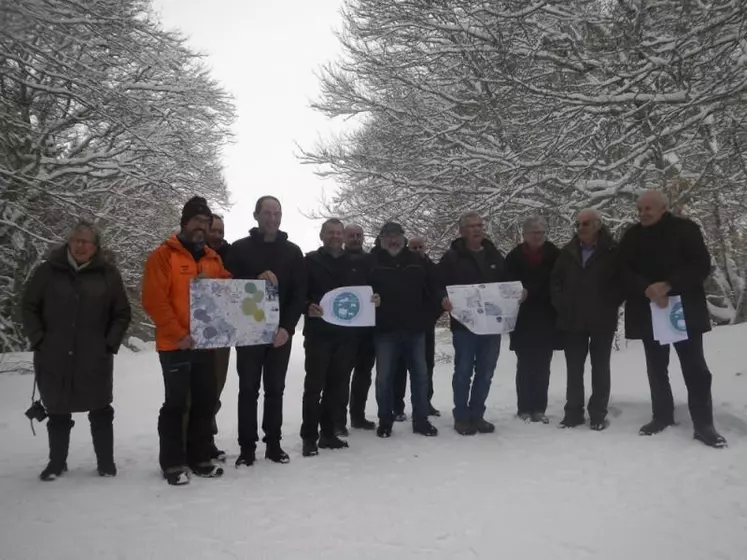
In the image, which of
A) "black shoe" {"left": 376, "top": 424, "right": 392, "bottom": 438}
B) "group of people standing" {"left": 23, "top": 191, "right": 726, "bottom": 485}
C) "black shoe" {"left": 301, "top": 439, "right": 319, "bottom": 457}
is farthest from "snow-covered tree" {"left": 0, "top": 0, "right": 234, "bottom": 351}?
"black shoe" {"left": 376, "top": 424, "right": 392, "bottom": 438}

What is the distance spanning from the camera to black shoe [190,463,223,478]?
408 cm

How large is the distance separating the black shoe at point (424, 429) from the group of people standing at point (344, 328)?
0.02 metres

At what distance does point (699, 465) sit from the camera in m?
3.97

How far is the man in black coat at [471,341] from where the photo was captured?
543 centimetres

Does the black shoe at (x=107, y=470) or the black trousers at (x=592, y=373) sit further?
the black trousers at (x=592, y=373)

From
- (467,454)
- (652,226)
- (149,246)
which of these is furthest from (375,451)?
(149,246)

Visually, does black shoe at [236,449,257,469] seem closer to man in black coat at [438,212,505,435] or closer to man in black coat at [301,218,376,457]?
man in black coat at [301,218,376,457]

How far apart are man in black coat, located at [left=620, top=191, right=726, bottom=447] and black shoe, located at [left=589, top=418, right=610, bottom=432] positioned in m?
0.35

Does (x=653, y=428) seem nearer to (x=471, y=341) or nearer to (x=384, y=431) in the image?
(x=471, y=341)

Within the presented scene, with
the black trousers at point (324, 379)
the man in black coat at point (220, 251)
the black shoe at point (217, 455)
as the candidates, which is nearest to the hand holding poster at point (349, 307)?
the black trousers at point (324, 379)

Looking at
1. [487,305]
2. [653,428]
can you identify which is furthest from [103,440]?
[653,428]

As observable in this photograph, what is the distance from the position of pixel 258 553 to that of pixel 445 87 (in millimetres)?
9104

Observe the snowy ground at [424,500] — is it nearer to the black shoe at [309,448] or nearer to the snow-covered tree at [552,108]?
the black shoe at [309,448]

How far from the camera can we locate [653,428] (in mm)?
4836
